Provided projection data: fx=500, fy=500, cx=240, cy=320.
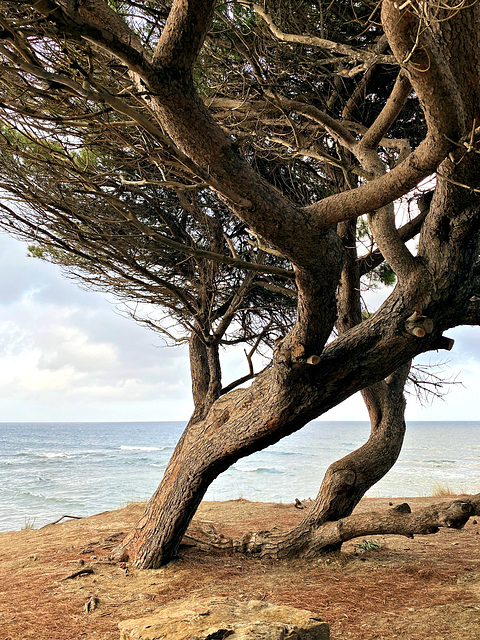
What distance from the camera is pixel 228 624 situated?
2.53 meters

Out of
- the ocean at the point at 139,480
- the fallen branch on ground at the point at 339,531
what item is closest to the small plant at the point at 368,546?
the fallen branch on ground at the point at 339,531

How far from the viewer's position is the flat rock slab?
8.02 feet

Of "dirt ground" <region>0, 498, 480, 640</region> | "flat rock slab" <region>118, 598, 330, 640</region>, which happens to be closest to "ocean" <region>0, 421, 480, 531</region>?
"dirt ground" <region>0, 498, 480, 640</region>

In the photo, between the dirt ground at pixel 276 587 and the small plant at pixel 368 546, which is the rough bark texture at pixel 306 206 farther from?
the small plant at pixel 368 546

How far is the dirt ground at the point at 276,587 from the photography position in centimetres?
343

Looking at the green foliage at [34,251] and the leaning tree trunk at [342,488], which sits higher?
the green foliage at [34,251]

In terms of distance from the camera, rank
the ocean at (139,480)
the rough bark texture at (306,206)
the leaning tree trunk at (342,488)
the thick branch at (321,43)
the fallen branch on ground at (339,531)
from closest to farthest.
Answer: the rough bark texture at (306,206) < the thick branch at (321,43) < the fallen branch on ground at (339,531) < the leaning tree trunk at (342,488) < the ocean at (139,480)

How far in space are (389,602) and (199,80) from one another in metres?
5.15

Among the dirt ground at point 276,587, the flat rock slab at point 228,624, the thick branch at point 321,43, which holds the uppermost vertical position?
the thick branch at point 321,43

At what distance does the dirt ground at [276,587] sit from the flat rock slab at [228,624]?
641 millimetres

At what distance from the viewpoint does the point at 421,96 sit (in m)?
2.93

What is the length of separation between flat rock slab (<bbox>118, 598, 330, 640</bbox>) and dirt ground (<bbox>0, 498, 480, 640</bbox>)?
641 mm

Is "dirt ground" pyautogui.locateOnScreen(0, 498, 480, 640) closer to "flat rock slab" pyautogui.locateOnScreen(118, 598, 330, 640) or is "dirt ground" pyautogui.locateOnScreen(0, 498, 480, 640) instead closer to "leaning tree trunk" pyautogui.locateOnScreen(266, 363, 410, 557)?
"leaning tree trunk" pyautogui.locateOnScreen(266, 363, 410, 557)

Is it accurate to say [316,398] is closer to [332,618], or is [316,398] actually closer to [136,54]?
[332,618]
